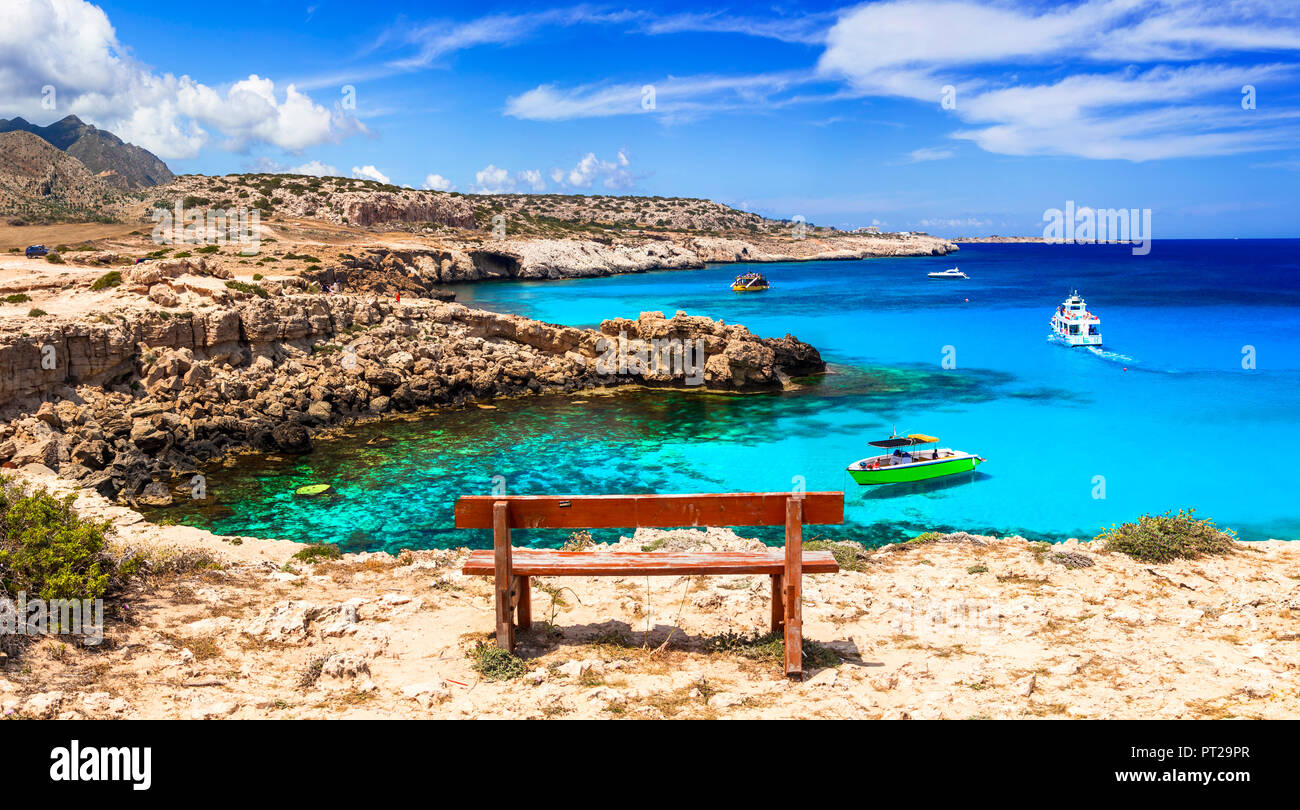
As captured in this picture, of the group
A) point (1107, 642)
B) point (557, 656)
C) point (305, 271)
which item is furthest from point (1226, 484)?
point (305, 271)

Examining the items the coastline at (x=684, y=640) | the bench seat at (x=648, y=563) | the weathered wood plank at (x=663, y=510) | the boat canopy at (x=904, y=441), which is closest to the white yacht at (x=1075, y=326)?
the boat canopy at (x=904, y=441)

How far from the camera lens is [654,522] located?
554cm

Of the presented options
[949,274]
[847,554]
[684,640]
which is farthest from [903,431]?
[949,274]

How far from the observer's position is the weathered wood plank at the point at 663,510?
216 inches

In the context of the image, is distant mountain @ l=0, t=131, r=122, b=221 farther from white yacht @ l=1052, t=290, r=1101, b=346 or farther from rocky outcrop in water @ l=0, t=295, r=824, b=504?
white yacht @ l=1052, t=290, r=1101, b=346

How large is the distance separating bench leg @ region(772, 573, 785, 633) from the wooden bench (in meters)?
0.41

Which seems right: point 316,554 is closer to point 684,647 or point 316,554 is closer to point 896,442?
point 684,647

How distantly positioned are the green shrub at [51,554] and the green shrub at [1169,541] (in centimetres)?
1020

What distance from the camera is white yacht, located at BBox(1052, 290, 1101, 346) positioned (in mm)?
42656

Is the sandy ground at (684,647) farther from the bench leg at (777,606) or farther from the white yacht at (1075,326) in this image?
the white yacht at (1075,326)

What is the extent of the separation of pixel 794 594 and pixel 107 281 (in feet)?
85.9
